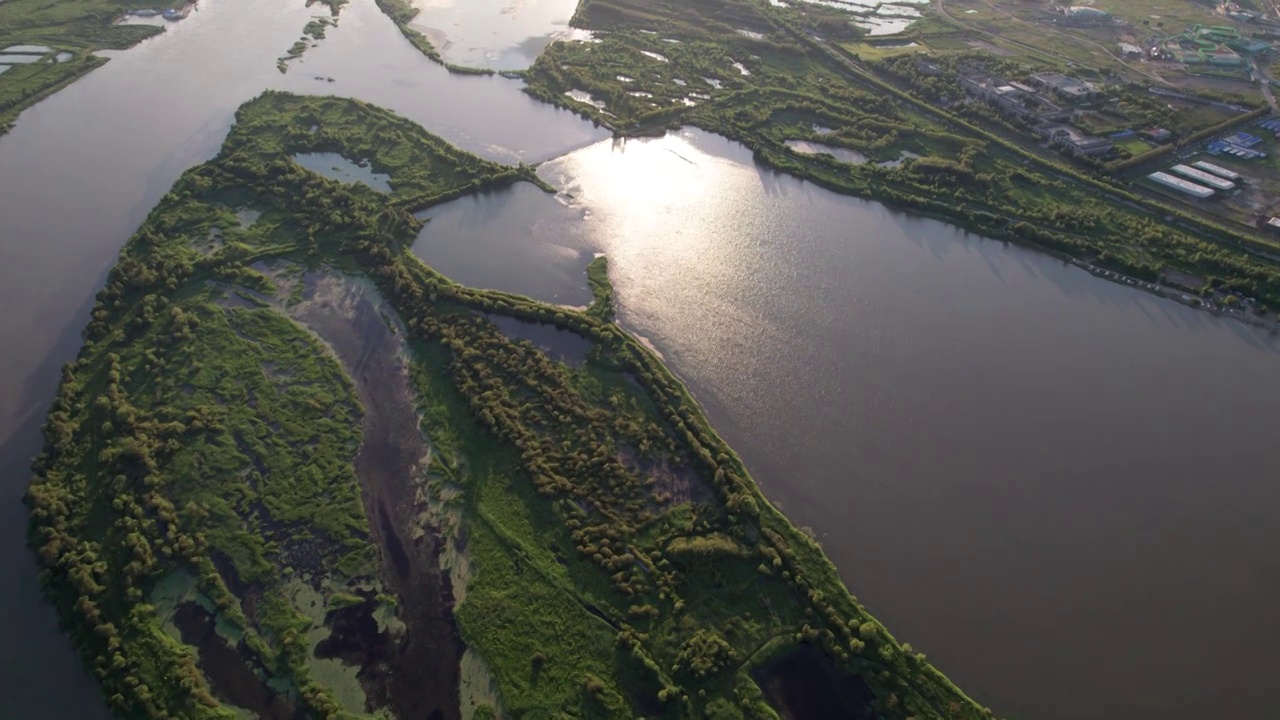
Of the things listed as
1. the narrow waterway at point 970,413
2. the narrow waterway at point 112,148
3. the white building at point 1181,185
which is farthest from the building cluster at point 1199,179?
the narrow waterway at point 112,148

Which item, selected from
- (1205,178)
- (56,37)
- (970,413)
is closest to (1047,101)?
(1205,178)

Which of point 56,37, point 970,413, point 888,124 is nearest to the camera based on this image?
point 970,413

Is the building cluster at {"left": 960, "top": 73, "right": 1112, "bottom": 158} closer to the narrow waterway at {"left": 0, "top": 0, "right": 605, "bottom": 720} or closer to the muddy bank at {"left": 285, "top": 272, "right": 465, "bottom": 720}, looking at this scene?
the narrow waterway at {"left": 0, "top": 0, "right": 605, "bottom": 720}

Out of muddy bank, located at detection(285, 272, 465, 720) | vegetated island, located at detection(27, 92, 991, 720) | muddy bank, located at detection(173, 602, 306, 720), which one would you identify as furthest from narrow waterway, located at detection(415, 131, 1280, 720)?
muddy bank, located at detection(173, 602, 306, 720)

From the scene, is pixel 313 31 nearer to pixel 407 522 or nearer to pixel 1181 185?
pixel 407 522

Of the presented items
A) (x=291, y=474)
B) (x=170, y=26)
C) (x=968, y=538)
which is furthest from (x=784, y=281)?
(x=170, y=26)

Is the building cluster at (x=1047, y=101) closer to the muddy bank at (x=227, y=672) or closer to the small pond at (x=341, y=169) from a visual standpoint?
the small pond at (x=341, y=169)
